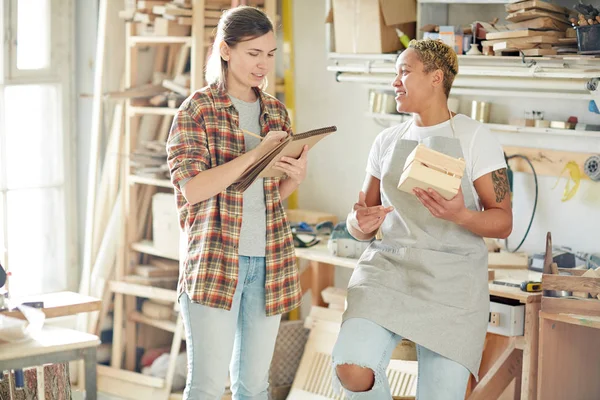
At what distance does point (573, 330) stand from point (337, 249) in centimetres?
108

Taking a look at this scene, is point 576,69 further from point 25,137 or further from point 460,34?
point 25,137

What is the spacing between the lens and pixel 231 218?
2.66 metres

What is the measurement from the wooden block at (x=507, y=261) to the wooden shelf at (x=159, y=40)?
181 centimetres

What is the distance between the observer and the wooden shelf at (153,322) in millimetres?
4516

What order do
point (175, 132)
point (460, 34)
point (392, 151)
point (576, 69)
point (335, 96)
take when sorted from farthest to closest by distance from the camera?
point (335, 96)
point (460, 34)
point (576, 69)
point (392, 151)
point (175, 132)

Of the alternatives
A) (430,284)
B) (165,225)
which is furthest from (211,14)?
(430,284)

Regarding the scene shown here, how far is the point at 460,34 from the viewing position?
362cm

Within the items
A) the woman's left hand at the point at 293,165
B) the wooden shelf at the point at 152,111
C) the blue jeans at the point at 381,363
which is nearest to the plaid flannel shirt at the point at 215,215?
the woman's left hand at the point at 293,165

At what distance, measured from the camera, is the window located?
14.8ft

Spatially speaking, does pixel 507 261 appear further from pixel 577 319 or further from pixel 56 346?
pixel 56 346

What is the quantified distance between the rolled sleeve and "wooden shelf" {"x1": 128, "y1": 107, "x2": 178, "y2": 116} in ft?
5.75

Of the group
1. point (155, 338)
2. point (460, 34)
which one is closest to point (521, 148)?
point (460, 34)

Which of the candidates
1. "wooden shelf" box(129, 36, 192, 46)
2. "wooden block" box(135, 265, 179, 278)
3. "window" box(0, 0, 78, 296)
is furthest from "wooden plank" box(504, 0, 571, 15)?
"window" box(0, 0, 78, 296)

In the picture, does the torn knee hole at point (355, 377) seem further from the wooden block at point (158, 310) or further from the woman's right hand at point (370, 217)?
the wooden block at point (158, 310)
